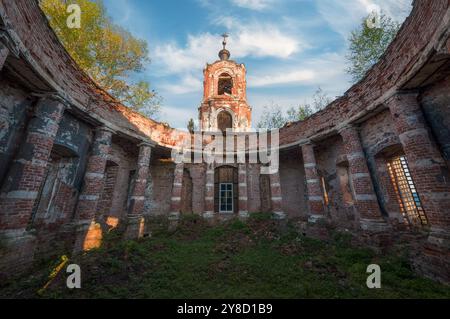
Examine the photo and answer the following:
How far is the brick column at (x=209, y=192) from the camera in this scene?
37.1 ft

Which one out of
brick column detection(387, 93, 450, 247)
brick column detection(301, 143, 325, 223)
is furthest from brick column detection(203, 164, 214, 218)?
brick column detection(387, 93, 450, 247)

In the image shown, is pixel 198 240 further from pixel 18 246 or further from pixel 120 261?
pixel 18 246

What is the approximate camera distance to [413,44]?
489 centimetres

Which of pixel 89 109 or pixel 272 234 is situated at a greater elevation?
pixel 89 109

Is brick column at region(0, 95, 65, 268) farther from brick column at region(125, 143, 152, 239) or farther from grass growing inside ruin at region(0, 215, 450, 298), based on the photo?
brick column at region(125, 143, 152, 239)

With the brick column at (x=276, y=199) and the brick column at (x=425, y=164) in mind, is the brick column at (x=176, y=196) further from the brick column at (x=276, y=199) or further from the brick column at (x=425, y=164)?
the brick column at (x=425, y=164)

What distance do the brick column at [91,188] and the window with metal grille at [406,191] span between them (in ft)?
37.2

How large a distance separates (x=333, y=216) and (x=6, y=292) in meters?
12.2

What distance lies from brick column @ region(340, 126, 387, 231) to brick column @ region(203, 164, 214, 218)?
7375 mm

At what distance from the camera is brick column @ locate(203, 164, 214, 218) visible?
1131cm

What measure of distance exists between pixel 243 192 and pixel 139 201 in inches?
238

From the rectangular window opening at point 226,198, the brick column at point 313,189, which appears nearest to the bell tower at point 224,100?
the rectangular window opening at point 226,198

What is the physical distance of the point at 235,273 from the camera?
4.91m
